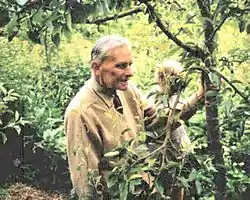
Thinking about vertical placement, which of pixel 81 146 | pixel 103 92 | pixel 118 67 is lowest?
pixel 81 146

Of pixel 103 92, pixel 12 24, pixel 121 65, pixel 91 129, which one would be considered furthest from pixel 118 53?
pixel 12 24

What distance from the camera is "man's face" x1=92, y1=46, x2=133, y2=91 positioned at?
2.40 m

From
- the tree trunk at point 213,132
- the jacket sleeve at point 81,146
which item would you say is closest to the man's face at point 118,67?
the jacket sleeve at point 81,146

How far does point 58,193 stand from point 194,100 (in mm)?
3622

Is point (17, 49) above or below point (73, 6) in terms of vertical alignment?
below

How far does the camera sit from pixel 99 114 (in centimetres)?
244

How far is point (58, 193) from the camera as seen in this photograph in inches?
223

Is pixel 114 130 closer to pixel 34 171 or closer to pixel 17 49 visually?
pixel 34 171

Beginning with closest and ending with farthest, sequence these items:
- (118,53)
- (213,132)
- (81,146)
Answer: (213,132) → (81,146) → (118,53)

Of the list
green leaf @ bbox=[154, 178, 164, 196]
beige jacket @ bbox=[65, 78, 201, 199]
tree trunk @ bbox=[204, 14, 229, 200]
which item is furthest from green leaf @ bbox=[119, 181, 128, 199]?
beige jacket @ bbox=[65, 78, 201, 199]

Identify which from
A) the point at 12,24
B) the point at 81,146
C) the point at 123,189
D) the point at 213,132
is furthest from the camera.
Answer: the point at 81,146

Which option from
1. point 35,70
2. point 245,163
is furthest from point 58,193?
point 245,163

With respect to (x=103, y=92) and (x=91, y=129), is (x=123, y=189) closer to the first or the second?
(x=91, y=129)

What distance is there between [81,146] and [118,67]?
1.14 ft
